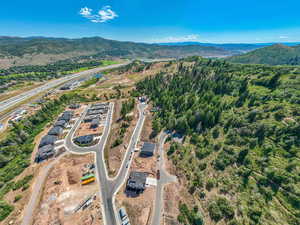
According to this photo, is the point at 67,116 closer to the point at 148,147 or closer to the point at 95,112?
the point at 95,112

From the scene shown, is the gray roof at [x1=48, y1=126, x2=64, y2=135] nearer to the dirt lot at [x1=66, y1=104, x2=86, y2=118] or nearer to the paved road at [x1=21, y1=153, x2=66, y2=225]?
the dirt lot at [x1=66, y1=104, x2=86, y2=118]

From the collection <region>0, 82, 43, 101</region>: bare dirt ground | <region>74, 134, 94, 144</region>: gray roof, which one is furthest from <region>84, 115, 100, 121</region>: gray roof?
<region>0, 82, 43, 101</region>: bare dirt ground

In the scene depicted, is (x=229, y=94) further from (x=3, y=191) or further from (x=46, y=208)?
(x=3, y=191)

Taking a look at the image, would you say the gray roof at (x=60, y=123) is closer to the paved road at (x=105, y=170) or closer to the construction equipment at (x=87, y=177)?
the paved road at (x=105, y=170)

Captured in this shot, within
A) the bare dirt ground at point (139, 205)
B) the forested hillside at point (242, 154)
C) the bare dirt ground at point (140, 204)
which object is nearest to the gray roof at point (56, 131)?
the bare dirt ground at point (140, 204)

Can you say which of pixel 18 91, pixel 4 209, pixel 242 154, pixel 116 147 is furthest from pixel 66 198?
pixel 18 91

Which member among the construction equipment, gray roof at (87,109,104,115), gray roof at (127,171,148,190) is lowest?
the construction equipment
